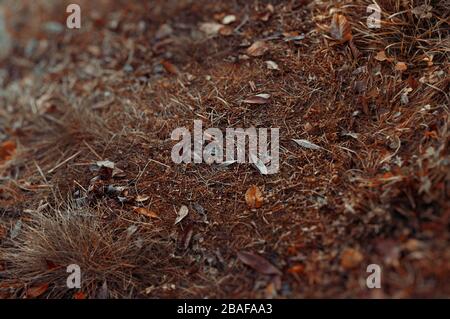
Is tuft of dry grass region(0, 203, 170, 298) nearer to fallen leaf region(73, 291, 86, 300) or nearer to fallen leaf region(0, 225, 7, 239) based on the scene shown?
fallen leaf region(73, 291, 86, 300)

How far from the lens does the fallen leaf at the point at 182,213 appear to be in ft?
6.56

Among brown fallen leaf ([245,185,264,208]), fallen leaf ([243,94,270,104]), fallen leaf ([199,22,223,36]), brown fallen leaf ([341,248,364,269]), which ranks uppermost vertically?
fallen leaf ([199,22,223,36])

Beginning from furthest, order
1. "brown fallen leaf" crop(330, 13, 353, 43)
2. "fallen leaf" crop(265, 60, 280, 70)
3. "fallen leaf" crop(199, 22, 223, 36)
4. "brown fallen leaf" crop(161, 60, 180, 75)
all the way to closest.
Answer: "fallen leaf" crop(199, 22, 223, 36), "brown fallen leaf" crop(161, 60, 180, 75), "fallen leaf" crop(265, 60, 280, 70), "brown fallen leaf" crop(330, 13, 353, 43)

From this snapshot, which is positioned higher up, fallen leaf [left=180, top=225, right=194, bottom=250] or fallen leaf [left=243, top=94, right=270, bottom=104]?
fallen leaf [left=243, top=94, right=270, bottom=104]

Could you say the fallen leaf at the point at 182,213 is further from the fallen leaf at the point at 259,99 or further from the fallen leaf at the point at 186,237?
the fallen leaf at the point at 259,99

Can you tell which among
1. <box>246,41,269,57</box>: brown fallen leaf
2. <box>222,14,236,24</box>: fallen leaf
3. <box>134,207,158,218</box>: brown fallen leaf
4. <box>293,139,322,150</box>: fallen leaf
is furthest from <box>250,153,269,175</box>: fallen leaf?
<box>222,14,236,24</box>: fallen leaf

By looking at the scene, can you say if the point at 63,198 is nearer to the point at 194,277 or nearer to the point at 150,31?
the point at 194,277

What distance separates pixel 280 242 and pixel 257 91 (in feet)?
2.66

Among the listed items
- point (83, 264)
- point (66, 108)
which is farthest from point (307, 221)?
point (66, 108)

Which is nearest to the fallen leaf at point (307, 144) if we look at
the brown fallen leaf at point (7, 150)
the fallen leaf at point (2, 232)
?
the fallen leaf at point (2, 232)

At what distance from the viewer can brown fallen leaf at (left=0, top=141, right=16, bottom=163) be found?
2.67m

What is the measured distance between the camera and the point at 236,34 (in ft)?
8.75

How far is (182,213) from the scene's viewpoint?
202cm

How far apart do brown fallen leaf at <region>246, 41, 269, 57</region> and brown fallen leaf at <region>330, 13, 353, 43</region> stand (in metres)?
0.36
